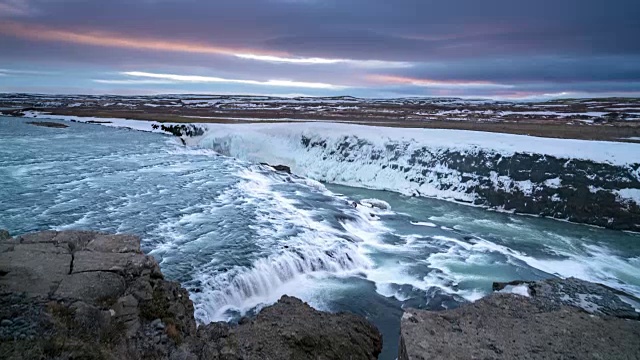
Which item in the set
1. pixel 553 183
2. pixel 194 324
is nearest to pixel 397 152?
pixel 553 183

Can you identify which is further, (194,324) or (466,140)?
(466,140)

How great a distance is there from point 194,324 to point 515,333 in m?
5.52

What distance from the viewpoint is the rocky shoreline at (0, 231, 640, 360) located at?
5.77 meters

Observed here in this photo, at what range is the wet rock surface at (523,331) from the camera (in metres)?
6.49

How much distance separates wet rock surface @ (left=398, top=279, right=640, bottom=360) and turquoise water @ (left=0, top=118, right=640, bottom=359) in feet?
7.18

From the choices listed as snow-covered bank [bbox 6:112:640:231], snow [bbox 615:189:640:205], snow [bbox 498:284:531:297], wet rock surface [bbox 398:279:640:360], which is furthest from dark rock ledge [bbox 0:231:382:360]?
snow [bbox 615:189:640:205]

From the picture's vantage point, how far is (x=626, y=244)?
1783 cm

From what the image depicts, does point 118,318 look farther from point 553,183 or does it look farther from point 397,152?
point 397,152

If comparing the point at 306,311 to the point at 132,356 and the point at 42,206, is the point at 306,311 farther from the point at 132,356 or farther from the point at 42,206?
the point at 42,206

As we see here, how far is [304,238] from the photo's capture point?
15125 mm

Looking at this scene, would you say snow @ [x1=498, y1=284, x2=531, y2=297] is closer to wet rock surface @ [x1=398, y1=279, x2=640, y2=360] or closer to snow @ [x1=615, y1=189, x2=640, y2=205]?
wet rock surface @ [x1=398, y1=279, x2=640, y2=360]

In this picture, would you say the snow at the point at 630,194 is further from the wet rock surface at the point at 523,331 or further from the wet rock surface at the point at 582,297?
the wet rock surface at the point at 523,331

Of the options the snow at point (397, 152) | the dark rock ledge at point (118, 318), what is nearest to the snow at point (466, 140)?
the snow at point (397, 152)

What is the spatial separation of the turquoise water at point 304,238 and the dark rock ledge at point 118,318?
5.98 ft
